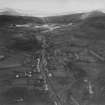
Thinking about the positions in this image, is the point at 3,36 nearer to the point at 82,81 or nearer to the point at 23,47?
the point at 23,47

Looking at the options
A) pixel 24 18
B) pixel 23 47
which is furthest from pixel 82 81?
pixel 24 18

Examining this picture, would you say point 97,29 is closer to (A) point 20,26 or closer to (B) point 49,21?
(B) point 49,21

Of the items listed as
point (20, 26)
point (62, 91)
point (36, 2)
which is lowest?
point (62, 91)

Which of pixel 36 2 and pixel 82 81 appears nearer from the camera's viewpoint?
pixel 82 81

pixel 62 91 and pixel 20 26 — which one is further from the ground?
pixel 20 26

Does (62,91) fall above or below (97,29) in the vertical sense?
below

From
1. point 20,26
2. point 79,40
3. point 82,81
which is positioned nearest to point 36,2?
point 20,26

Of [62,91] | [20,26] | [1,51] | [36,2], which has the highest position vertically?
[36,2]

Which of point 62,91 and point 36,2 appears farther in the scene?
point 36,2
